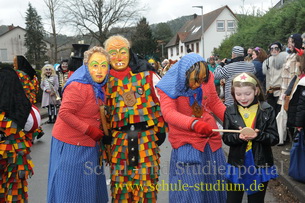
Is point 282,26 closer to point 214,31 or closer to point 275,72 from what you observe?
point 275,72

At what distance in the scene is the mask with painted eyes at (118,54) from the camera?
3431mm

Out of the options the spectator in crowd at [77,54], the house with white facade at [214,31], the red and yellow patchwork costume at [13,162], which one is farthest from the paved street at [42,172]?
the house with white facade at [214,31]

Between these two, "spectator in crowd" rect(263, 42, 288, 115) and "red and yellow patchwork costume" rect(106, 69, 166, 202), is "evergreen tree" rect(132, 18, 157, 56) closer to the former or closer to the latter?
"spectator in crowd" rect(263, 42, 288, 115)

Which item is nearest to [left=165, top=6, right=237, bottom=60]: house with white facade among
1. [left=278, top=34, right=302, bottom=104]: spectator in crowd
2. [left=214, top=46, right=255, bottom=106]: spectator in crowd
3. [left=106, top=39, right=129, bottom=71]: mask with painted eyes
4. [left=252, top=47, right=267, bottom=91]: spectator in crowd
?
[left=252, top=47, right=267, bottom=91]: spectator in crowd

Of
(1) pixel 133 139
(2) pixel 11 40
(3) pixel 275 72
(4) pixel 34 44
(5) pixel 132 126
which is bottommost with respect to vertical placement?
(1) pixel 133 139

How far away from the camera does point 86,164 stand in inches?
130

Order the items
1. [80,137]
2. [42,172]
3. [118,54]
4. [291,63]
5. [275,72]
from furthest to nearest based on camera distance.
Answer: [275,72], [42,172], [291,63], [118,54], [80,137]

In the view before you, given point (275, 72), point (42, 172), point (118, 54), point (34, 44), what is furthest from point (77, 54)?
point (34, 44)

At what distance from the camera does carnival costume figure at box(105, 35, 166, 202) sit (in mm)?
3346

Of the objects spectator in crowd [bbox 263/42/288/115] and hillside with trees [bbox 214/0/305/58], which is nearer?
spectator in crowd [bbox 263/42/288/115]

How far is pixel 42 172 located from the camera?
19.2 feet

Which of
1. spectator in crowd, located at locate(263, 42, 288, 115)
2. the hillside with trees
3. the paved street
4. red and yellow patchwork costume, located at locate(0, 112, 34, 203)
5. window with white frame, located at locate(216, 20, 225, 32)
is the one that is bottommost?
the paved street

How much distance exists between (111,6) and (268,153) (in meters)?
34.9

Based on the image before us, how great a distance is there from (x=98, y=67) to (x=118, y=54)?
0.26m
